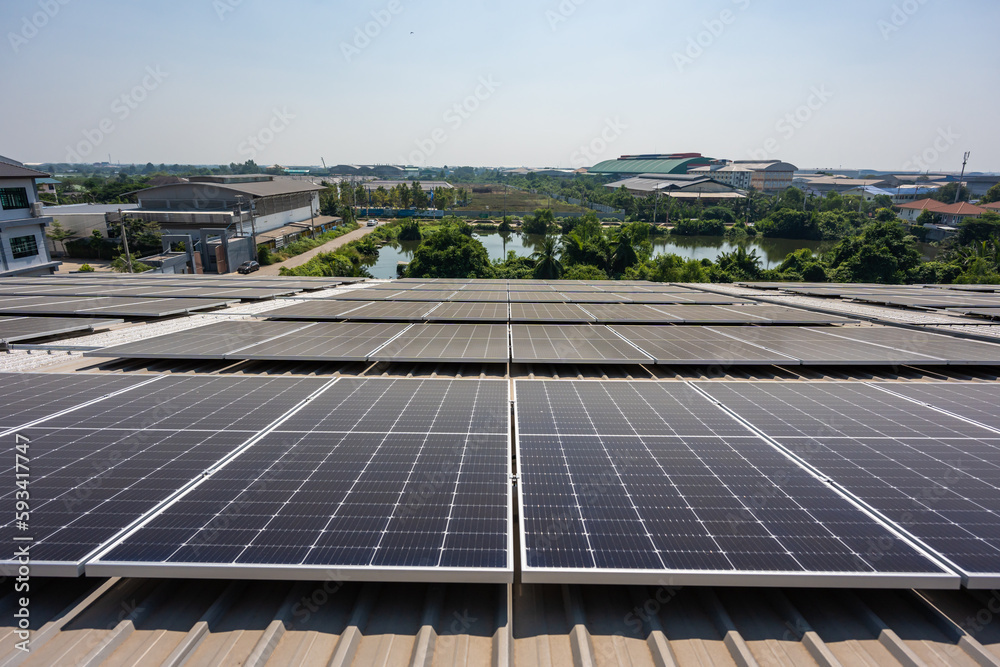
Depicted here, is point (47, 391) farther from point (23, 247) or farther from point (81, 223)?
point (81, 223)

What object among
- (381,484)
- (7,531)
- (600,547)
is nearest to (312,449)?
(381,484)

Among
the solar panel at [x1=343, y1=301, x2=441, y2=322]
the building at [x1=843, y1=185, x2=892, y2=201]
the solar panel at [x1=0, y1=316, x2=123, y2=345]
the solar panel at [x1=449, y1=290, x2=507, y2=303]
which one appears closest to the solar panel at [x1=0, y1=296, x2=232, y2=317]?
the solar panel at [x1=0, y1=316, x2=123, y2=345]

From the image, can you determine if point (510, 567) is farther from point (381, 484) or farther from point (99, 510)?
point (99, 510)

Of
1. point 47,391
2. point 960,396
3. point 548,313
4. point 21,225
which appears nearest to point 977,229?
point 960,396

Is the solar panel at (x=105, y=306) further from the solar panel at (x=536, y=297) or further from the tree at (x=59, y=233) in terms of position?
the tree at (x=59, y=233)

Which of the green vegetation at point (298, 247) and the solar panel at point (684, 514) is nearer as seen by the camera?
the solar panel at point (684, 514)

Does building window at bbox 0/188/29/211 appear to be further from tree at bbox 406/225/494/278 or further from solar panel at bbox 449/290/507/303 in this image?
solar panel at bbox 449/290/507/303

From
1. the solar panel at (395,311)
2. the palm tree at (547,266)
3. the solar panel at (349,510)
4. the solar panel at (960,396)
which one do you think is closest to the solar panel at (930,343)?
the solar panel at (960,396)
